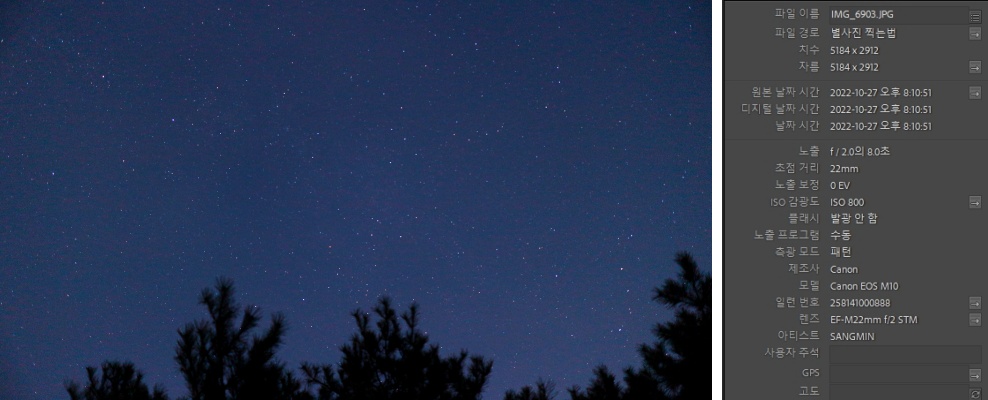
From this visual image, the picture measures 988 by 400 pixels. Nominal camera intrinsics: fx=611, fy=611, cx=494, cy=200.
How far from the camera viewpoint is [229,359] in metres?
3.40

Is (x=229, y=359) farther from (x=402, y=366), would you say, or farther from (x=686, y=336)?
(x=686, y=336)

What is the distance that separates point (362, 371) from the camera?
3744 millimetres

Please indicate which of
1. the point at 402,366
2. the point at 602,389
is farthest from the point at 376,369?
the point at 602,389

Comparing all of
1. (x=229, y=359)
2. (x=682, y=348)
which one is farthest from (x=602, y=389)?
(x=229, y=359)

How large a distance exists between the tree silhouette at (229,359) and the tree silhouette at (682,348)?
1950 millimetres

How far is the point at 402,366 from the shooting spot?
3.86m

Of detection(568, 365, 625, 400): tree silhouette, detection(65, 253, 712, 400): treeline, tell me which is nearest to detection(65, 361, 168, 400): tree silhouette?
detection(65, 253, 712, 400): treeline

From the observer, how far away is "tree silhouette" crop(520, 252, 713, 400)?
3.12m

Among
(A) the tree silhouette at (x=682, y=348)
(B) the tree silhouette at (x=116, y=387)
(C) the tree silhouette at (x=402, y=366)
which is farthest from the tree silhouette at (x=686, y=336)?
(B) the tree silhouette at (x=116, y=387)

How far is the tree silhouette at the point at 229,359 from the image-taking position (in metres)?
3.31

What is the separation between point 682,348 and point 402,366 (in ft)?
5.65
